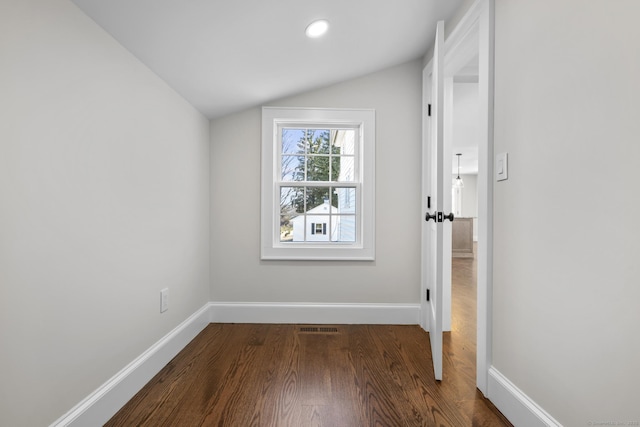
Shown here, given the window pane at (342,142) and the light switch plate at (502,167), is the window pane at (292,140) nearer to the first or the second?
the window pane at (342,142)

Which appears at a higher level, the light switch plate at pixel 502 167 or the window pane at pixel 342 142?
the window pane at pixel 342 142

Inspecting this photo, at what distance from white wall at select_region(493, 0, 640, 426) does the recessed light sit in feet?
3.03

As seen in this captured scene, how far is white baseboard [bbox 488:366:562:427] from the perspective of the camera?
4.20 feet

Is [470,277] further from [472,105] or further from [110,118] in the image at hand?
[110,118]

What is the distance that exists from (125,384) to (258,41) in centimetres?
194

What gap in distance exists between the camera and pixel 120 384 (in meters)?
1.54

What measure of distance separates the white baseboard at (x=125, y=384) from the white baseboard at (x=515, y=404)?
1.78 metres

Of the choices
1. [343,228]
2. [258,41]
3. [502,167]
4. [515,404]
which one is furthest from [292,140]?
[515,404]

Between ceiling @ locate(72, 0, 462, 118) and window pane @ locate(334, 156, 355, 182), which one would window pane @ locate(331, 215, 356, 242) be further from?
ceiling @ locate(72, 0, 462, 118)

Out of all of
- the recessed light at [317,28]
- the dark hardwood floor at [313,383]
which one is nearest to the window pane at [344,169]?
the recessed light at [317,28]

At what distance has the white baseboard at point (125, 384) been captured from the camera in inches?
51.1

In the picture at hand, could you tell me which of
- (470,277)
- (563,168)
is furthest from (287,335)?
(470,277)

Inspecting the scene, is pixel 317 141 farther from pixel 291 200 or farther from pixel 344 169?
pixel 291 200

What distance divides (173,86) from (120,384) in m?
1.70
